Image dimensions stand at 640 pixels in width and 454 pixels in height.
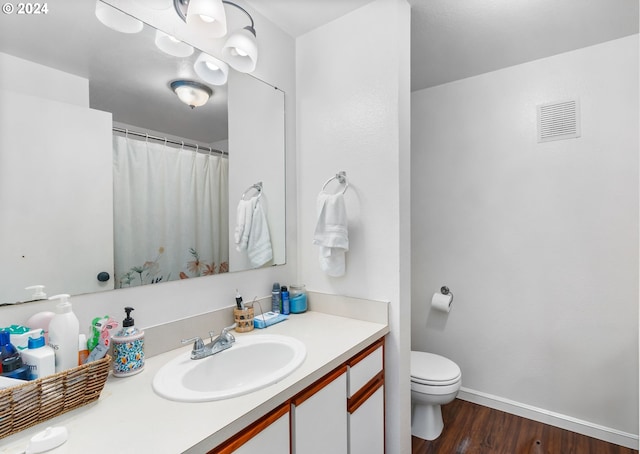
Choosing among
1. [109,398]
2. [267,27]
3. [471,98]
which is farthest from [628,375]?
[267,27]

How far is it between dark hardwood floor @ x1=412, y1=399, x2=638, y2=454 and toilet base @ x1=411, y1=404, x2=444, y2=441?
34mm

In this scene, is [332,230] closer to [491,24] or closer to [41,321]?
[41,321]

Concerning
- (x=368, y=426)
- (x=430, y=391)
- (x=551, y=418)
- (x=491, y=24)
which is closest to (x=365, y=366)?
(x=368, y=426)

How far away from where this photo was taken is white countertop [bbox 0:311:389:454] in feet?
2.43

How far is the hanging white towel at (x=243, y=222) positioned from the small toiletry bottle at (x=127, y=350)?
0.62 m

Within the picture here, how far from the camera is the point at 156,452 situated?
72 centimetres

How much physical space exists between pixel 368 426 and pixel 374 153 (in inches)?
49.4

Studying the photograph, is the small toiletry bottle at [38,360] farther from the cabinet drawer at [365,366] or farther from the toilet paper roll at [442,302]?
the toilet paper roll at [442,302]

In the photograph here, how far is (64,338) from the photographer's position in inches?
35.4

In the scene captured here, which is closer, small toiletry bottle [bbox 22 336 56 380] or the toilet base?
small toiletry bottle [bbox 22 336 56 380]

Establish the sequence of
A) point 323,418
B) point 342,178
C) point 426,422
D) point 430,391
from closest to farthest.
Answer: point 323,418 < point 342,178 < point 430,391 < point 426,422

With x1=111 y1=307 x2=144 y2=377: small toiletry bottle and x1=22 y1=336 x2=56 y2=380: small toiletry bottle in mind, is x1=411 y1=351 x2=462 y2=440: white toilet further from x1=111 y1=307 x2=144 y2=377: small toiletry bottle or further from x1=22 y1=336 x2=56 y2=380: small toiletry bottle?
x1=22 y1=336 x2=56 y2=380: small toiletry bottle

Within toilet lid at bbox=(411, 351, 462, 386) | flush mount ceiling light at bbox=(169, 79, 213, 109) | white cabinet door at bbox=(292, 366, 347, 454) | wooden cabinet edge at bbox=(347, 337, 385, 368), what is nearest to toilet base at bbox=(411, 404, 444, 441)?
toilet lid at bbox=(411, 351, 462, 386)

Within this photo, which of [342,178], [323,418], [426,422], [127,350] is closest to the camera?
[127,350]
